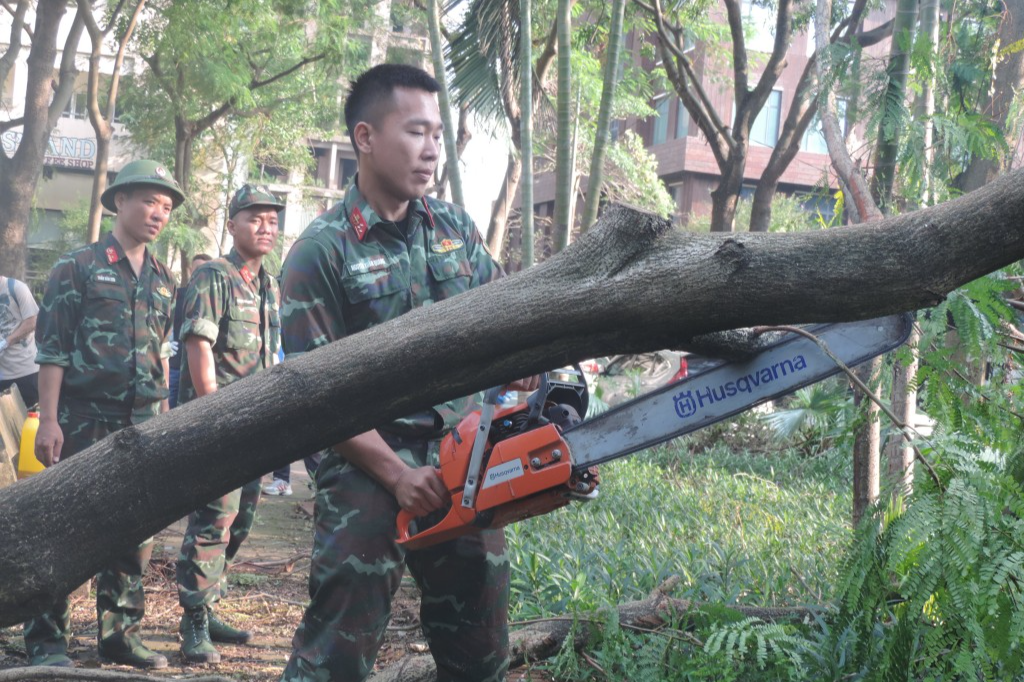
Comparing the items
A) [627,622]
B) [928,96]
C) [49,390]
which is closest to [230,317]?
[49,390]

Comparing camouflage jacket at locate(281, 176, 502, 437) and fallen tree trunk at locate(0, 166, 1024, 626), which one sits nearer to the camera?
fallen tree trunk at locate(0, 166, 1024, 626)

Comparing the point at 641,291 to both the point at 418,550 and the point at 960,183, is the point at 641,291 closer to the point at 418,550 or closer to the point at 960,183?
the point at 418,550

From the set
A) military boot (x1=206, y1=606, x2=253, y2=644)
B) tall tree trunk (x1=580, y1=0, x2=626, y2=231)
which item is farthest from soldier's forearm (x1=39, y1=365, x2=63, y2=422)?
tall tree trunk (x1=580, y1=0, x2=626, y2=231)

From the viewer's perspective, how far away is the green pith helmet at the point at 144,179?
5.25 m

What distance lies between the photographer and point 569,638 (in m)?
4.31

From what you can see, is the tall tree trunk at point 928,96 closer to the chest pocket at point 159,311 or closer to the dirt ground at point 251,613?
the dirt ground at point 251,613

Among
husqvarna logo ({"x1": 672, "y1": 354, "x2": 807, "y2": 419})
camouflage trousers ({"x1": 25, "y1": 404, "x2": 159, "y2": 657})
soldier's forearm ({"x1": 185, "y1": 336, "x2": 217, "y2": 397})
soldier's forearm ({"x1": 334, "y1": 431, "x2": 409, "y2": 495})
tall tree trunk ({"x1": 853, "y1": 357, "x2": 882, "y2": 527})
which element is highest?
husqvarna logo ({"x1": 672, "y1": 354, "x2": 807, "y2": 419})

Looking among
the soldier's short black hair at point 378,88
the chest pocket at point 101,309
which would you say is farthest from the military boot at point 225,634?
the soldier's short black hair at point 378,88

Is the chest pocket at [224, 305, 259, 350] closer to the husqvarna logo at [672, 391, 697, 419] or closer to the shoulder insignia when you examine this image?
the shoulder insignia

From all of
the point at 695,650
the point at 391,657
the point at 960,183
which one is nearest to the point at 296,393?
the point at 695,650

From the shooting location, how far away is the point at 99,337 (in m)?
5.19

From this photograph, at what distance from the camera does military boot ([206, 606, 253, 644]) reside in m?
5.31

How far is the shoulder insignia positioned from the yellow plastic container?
385 cm

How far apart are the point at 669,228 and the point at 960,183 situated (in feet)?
19.1
